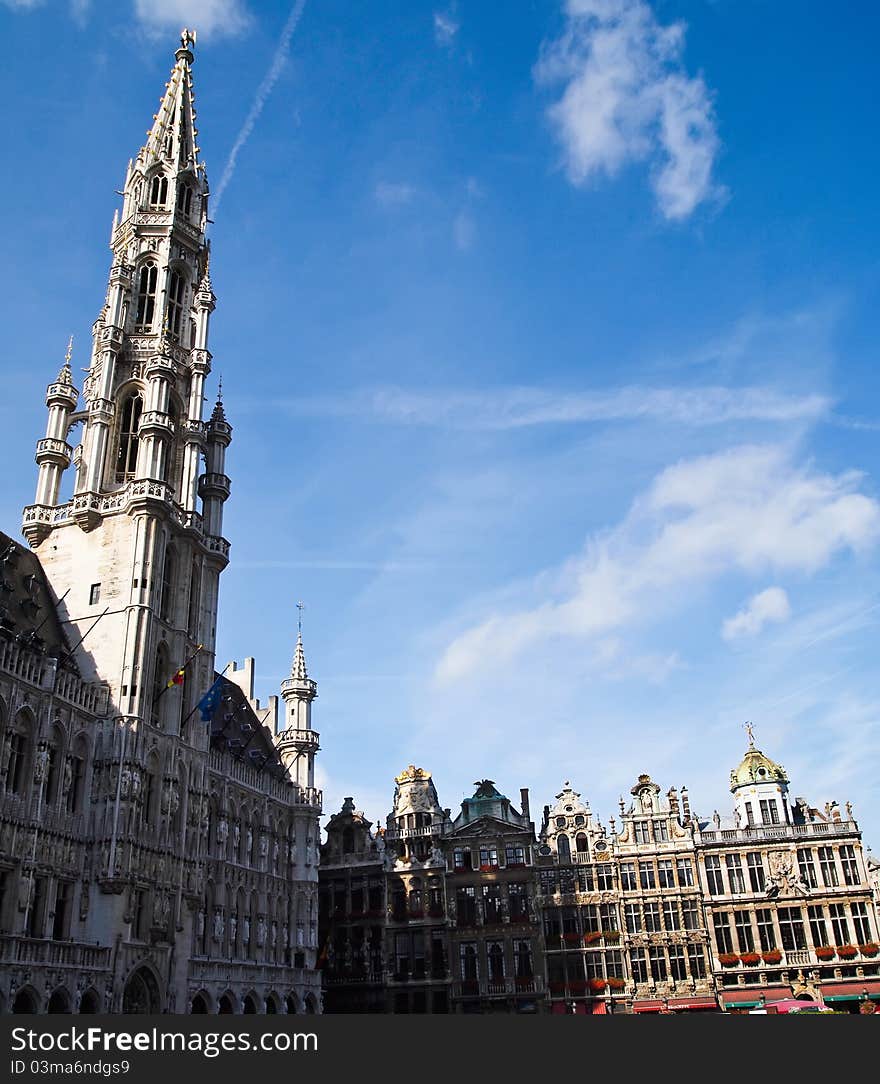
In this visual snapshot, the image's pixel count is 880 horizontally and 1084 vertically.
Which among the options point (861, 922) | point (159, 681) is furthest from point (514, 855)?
point (159, 681)

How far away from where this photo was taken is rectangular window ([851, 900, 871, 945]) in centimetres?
5728

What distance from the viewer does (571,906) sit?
60.6 meters

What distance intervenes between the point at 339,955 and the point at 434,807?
11.2 metres

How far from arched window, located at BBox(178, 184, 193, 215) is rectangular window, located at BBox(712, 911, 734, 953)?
56.8 m

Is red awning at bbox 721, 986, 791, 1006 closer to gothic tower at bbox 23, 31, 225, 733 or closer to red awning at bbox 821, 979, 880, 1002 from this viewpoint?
red awning at bbox 821, 979, 880, 1002

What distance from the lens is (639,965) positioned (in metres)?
58.6

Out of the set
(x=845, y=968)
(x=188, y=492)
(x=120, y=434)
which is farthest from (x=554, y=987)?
(x=120, y=434)

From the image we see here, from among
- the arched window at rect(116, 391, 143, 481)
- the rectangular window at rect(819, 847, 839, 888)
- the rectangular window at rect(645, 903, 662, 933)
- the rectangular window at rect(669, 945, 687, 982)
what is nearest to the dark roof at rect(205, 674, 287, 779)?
the arched window at rect(116, 391, 143, 481)

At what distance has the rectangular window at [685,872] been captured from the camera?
6024 cm

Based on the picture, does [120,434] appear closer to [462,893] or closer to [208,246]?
[208,246]

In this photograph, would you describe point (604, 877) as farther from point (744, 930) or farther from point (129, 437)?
point (129, 437)

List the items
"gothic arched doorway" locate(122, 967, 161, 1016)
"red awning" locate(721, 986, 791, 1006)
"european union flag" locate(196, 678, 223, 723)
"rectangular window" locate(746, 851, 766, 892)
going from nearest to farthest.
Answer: "gothic arched doorway" locate(122, 967, 161, 1016) → "european union flag" locate(196, 678, 223, 723) → "red awning" locate(721, 986, 791, 1006) → "rectangular window" locate(746, 851, 766, 892)

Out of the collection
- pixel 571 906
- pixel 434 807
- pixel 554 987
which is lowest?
pixel 554 987

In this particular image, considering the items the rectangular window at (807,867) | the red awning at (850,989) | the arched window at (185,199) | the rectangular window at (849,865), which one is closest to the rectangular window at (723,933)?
the rectangular window at (807,867)
